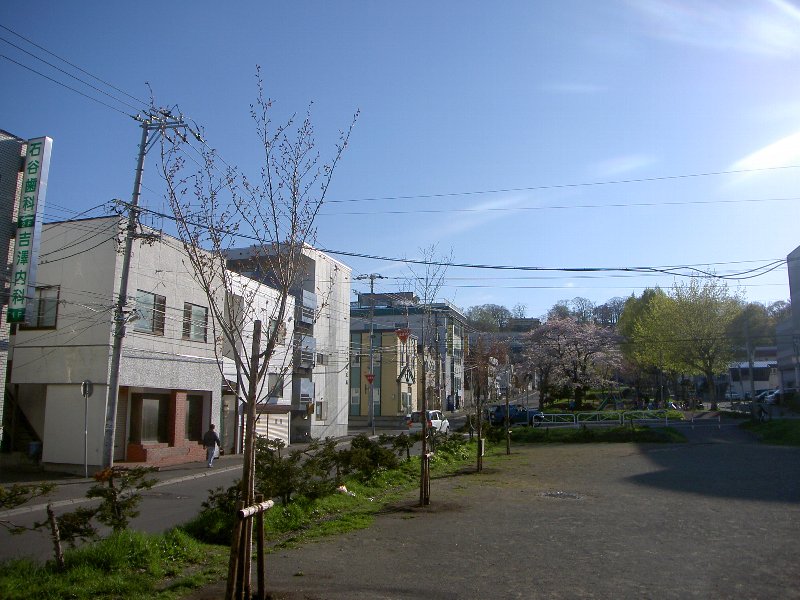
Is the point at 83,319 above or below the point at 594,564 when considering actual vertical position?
above

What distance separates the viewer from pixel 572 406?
59000 mm

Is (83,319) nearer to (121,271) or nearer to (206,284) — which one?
(121,271)

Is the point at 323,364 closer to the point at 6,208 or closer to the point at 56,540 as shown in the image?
the point at 6,208

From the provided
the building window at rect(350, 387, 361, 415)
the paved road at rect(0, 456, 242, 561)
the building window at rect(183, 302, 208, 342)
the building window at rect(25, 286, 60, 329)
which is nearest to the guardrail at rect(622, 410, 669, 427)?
the paved road at rect(0, 456, 242, 561)

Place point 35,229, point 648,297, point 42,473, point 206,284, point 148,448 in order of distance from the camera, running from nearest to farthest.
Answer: point 206,284
point 35,229
point 42,473
point 148,448
point 648,297

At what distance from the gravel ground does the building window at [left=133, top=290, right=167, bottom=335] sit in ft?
44.3

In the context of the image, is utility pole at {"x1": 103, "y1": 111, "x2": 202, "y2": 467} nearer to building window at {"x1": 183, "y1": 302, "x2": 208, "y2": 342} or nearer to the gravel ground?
building window at {"x1": 183, "y1": 302, "x2": 208, "y2": 342}

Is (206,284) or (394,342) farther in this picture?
(394,342)

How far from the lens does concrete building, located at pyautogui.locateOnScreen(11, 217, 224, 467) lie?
23016 mm

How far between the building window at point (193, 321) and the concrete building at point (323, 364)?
8.41 meters

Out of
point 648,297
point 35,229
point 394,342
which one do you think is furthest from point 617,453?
point 648,297

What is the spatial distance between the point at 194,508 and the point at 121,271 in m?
11.6

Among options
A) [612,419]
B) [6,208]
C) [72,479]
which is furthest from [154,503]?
[612,419]

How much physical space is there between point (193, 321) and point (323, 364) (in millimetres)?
16599
